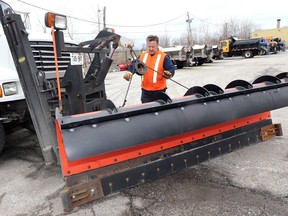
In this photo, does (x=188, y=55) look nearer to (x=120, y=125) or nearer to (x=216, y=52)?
(x=216, y=52)

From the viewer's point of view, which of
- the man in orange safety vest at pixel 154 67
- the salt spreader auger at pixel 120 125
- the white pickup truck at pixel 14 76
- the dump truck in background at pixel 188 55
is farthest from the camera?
the dump truck in background at pixel 188 55

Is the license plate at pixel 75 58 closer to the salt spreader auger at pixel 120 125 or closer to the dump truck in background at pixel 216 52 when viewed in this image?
the salt spreader auger at pixel 120 125

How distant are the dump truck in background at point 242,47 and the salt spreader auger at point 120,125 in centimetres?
2596

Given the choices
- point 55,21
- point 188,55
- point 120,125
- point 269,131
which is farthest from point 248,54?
point 120,125

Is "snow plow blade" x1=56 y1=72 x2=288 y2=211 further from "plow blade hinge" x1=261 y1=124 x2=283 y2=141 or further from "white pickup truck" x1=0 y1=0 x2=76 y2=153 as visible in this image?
"white pickup truck" x1=0 y1=0 x2=76 y2=153

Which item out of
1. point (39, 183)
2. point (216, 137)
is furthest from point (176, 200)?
point (39, 183)

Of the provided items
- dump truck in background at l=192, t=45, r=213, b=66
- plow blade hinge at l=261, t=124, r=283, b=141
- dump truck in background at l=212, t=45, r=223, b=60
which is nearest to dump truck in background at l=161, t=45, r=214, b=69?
dump truck in background at l=192, t=45, r=213, b=66

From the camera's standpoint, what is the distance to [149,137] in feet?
7.69

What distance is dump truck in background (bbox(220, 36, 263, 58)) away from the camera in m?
27.4

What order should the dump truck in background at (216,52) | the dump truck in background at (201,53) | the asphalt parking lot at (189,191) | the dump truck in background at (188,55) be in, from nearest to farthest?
1. the asphalt parking lot at (189,191)
2. the dump truck in background at (188,55)
3. the dump truck in background at (201,53)
4. the dump truck in background at (216,52)

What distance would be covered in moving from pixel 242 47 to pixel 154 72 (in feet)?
88.6

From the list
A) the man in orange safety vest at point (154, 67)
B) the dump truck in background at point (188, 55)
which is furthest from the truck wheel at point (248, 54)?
the man in orange safety vest at point (154, 67)

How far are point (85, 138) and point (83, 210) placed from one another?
854 millimetres

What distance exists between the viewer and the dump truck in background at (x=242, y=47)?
27359 millimetres
